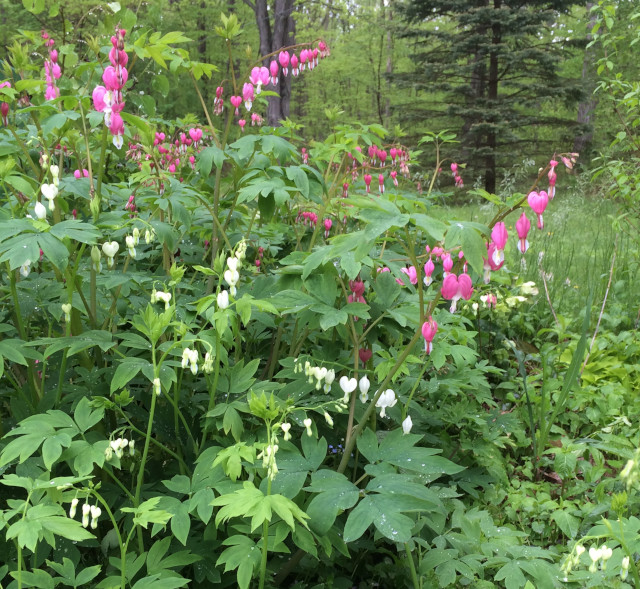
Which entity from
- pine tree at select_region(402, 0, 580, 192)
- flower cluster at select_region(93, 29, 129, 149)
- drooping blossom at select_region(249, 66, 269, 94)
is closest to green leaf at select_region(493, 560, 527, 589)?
flower cluster at select_region(93, 29, 129, 149)

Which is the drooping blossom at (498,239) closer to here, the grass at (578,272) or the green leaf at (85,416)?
the green leaf at (85,416)

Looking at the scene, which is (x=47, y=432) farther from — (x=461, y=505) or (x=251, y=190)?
(x=461, y=505)

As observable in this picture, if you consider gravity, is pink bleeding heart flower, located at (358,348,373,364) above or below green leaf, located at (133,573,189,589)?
above

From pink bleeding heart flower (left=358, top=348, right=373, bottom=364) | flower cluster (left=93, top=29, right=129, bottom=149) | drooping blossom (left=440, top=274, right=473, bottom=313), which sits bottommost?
pink bleeding heart flower (left=358, top=348, right=373, bottom=364)

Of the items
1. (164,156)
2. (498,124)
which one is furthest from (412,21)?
(164,156)

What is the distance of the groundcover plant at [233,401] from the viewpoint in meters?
1.52

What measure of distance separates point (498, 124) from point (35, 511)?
43.4ft

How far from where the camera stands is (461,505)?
2.37 m

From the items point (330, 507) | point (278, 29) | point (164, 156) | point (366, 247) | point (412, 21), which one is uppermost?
point (412, 21)

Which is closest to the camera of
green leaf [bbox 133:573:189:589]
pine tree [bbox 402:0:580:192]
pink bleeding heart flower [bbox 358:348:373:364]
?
green leaf [bbox 133:573:189:589]

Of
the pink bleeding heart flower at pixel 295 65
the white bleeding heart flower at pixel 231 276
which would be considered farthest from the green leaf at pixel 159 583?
the pink bleeding heart flower at pixel 295 65

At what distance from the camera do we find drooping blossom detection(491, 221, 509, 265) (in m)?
1.48

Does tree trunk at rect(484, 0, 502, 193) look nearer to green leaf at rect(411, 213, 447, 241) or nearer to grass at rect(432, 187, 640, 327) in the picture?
grass at rect(432, 187, 640, 327)

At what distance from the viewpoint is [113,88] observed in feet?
6.16
